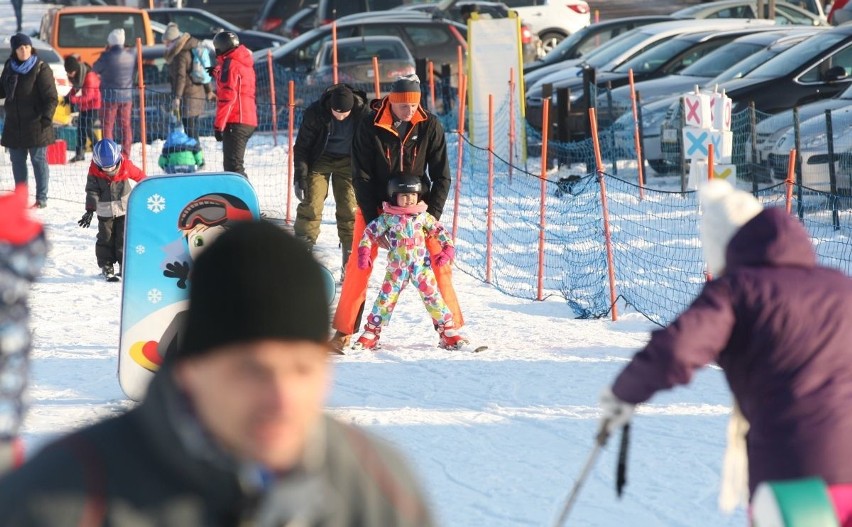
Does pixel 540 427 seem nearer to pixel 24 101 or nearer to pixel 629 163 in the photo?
pixel 24 101

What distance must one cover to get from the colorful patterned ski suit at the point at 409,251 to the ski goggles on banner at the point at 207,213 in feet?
6.03

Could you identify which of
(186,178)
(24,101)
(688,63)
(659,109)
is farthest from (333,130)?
(688,63)

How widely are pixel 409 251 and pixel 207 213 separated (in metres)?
1.96

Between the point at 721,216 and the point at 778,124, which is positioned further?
the point at 778,124

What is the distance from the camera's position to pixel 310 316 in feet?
5.89

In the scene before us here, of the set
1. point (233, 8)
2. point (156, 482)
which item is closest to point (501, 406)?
point (156, 482)

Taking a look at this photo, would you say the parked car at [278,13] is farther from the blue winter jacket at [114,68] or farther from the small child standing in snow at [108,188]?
the small child standing in snow at [108,188]

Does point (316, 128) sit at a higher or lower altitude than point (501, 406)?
higher

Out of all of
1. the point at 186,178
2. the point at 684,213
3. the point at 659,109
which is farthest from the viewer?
the point at 659,109

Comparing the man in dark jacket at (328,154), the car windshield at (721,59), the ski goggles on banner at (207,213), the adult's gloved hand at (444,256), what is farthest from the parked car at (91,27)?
the ski goggles on banner at (207,213)

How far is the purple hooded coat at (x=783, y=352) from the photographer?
365cm

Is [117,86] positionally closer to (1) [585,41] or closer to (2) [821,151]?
(1) [585,41]

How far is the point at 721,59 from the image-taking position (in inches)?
689

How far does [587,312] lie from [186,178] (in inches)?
155
